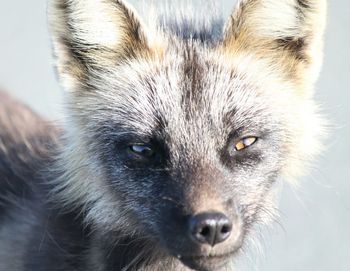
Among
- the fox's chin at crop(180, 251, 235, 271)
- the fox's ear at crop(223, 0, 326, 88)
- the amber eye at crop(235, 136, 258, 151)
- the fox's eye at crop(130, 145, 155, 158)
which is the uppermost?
the fox's ear at crop(223, 0, 326, 88)

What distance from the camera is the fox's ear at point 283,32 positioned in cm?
588

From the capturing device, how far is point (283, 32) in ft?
19.6

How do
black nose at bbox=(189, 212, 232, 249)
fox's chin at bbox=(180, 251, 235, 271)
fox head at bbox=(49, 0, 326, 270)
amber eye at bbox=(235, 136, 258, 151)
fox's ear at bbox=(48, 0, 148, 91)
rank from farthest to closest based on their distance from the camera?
1. fox's ear at bbox=(48, 0, 148, 91)
2. amber eye at bbox=(235, 136, 258, 151)
3. fox head at bbox=(49, 0, 326, 270)
4. fox's chin at bbox=(180, 251, 235, 271)
5. black nose at bbox=(189, 212, 232, 249)

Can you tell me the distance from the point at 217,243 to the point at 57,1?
1.78 meters

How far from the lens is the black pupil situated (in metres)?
5.49

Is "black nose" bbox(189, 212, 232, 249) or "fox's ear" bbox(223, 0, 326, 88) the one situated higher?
"fox's ear" bbox(223, 0, 326, 88)

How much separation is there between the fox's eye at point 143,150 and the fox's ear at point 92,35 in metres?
0.64

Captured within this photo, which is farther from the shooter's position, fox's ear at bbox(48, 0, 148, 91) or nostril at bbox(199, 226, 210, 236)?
fox's ear at bbox(48, 0, 148, 91)

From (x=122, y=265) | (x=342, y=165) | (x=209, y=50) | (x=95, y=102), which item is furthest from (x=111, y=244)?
(x=342, y=165)

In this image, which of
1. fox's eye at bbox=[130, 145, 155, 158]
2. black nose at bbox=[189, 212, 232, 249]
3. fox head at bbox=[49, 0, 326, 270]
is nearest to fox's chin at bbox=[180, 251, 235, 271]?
fox head at bbox=[49, 0, 326, 270]

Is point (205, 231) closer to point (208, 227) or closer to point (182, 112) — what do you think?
point (208, 227)

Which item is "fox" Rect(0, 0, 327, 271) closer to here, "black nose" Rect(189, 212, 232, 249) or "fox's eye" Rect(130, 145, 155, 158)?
"fox's eye" Rect(130, 145, 155, 158)

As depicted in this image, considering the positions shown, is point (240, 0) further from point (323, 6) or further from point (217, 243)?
point (217, 243)

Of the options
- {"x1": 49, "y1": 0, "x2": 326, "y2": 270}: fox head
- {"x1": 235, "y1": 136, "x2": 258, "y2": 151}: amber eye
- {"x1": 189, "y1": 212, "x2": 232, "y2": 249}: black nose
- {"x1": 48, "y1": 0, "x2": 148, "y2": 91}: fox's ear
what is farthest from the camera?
{"x1": 48, "y1": 0, "x2": 148, "y2": 91}: fox's ear
